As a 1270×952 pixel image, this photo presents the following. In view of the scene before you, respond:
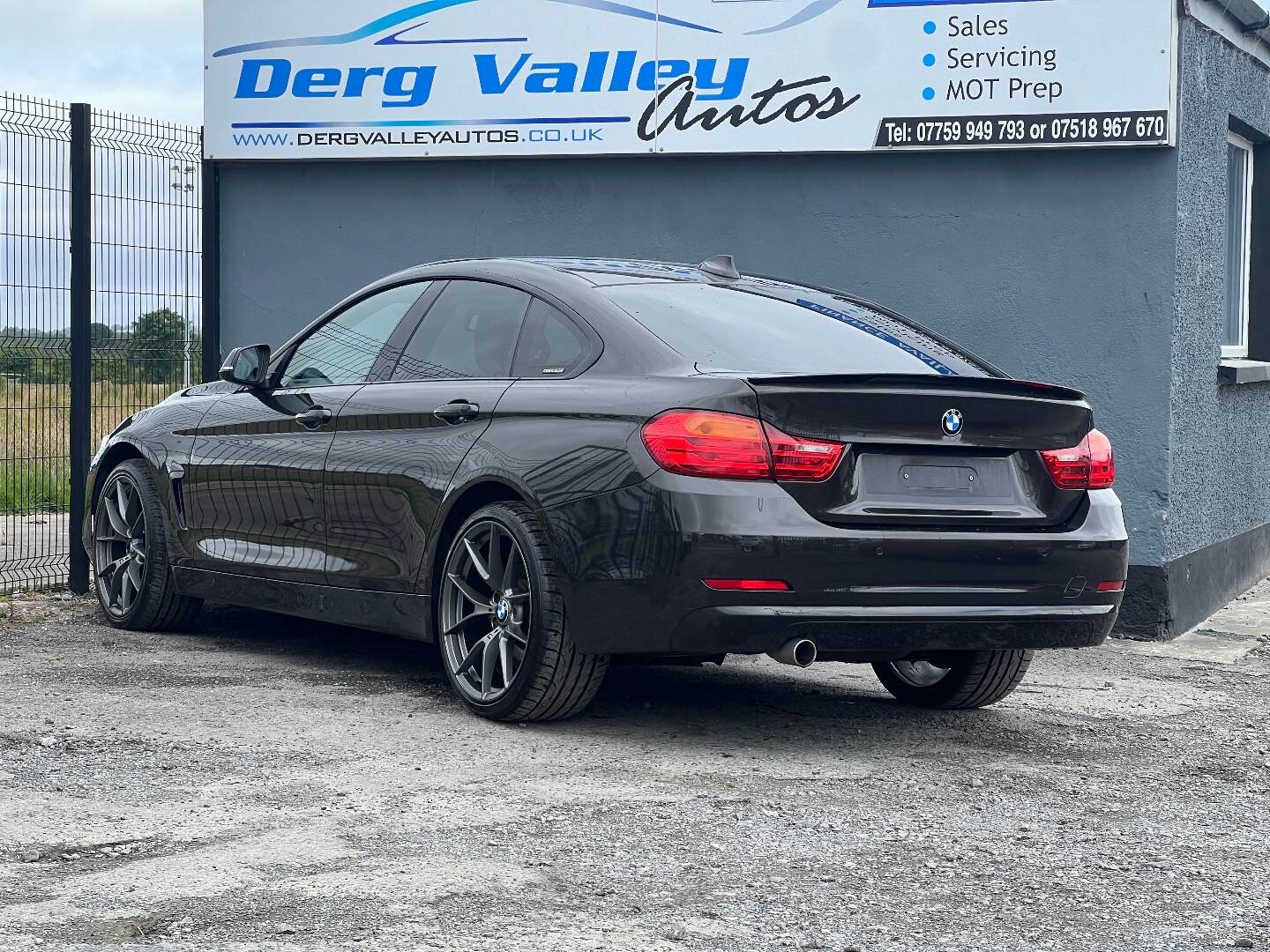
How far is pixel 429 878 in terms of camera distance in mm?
4176

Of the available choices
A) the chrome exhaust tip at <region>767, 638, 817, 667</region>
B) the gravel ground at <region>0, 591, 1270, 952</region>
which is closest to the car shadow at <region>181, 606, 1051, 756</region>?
the gravel ground at <region>0, 591, 1270, 952</region>

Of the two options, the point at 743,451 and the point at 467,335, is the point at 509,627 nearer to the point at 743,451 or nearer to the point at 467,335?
the point at 743,451

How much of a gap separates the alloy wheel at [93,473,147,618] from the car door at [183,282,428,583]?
48 centimetres

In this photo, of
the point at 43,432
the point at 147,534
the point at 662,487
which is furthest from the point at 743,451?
the point at 43,432

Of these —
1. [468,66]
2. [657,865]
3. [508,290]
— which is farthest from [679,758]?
[468,66]

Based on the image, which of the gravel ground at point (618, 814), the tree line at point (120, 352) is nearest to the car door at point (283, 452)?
the gravel ground at point (618, 814)

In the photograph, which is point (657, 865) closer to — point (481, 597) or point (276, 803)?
point (276, 803)

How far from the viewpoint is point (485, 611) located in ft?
19.9

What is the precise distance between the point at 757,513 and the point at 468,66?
224 inches

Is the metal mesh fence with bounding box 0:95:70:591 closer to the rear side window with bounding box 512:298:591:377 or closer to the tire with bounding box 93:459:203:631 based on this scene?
the tire with bounding box 93:459:203:631

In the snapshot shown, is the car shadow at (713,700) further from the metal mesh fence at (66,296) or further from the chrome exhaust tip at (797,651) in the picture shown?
the metal mesh fence at (66,296)

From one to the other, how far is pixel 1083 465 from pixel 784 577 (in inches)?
46.4

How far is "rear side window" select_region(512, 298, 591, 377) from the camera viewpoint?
6.12 m

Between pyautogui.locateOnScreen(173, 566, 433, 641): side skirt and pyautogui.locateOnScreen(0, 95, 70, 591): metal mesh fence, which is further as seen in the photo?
pyautogui.locateOnScreen(0, 95, 70, 591): metal mesh fence
